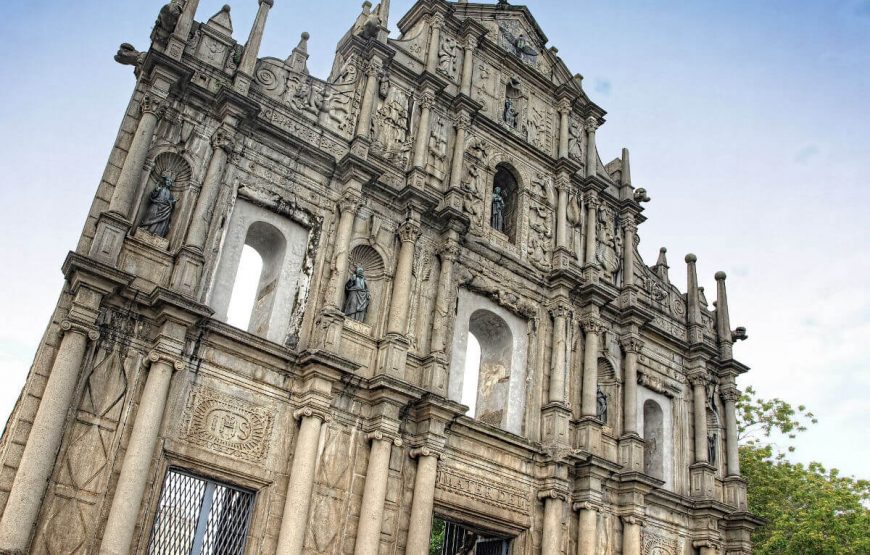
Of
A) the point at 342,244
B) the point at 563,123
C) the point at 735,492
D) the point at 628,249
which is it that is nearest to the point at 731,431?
the point at 735,492

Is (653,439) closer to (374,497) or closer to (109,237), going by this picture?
(374,497)

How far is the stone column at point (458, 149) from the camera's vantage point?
1648 cm

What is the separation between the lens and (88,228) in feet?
Result: 38.9

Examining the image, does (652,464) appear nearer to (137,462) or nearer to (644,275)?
(644,275)

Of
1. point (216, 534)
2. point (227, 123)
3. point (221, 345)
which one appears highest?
point (227, 123)

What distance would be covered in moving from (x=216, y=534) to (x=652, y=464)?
1019 centimetres

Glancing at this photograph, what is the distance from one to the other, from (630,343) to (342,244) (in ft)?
23.7

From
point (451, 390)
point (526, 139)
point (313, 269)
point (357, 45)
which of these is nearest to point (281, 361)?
point (313, 269)

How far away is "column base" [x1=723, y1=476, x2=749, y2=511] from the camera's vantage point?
1805cm

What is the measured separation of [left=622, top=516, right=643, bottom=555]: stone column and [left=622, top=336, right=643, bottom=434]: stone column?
1.80 metres

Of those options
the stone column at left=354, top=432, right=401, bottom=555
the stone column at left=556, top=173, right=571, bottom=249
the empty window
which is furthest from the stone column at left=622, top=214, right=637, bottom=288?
the stone column at left=354, top=432, right=401, bottom=555

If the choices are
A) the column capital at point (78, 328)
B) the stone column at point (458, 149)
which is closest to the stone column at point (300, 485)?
the column capital at point (78, 328)

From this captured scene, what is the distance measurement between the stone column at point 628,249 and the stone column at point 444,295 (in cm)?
510

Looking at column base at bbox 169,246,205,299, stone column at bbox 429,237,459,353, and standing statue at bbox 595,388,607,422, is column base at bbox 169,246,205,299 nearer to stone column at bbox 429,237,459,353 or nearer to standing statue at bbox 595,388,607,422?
stone column at bbox 429,237,459,353
